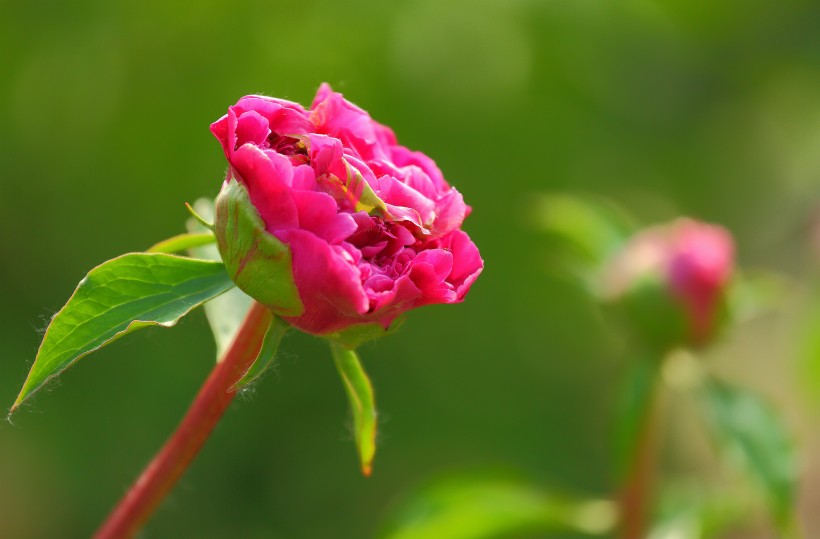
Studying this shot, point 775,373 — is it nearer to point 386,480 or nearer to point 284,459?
point 386,480

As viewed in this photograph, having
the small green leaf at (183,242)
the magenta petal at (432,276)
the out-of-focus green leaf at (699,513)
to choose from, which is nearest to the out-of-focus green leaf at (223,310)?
the small green leaf at (183,242)

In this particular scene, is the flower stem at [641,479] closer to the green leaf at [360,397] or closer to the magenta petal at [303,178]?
the green leaf at [360,397]

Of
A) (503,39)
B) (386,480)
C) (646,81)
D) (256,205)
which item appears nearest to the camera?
(256,205)

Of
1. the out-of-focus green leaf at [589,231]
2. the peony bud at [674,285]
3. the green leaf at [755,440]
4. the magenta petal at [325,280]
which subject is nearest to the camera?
the magenta petal at [325,280]

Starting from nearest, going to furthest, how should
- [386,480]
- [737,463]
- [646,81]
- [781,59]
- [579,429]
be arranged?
[737,463] → [386,480] → [579,429] → [646,81] → [781,59]

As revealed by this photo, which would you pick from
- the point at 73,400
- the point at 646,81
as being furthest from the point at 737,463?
the point at 646,81

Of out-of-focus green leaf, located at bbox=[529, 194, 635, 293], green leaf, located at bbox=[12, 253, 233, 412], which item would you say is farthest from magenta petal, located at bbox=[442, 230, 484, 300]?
out-of-focus green leaf, located at bbox=[529, 194, 635, 293]
